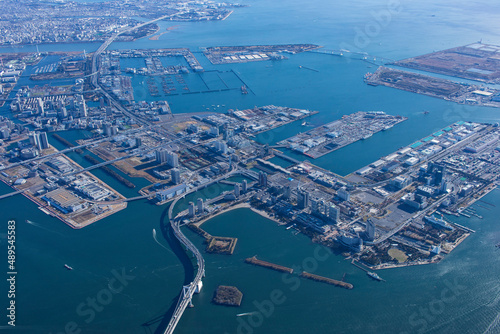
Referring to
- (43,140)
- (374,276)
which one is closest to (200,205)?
(374,276)

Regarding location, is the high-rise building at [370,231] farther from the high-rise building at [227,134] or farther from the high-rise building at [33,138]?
the high-rise building at [33,138]

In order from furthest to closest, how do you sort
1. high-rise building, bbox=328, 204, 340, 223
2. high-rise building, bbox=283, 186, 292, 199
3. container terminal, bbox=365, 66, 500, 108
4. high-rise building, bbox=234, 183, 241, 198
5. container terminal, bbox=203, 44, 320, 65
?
container terminal, bbox=203, 44, 320, 65, container terminal, bbox=365, 66, 500, 108, high-rise building, bbox=234, 183, 241, 198, high-rise building, bbox=283, 186, 292, 199, high-rise building, bbox=328, 204, 340, 223

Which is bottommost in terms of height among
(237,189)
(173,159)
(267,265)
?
(267,265)

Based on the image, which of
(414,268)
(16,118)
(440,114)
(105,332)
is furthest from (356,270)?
(16,118)

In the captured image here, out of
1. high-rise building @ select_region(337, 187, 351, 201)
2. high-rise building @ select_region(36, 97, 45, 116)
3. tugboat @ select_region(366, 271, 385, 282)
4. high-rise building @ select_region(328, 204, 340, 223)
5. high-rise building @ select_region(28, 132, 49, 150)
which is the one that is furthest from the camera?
high-rise building @ select_region(36, 97, 45, 116)

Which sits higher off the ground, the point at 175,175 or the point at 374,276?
the point at 175,175

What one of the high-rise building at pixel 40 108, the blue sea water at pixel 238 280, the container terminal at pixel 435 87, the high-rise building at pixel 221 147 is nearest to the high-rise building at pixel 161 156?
the blue sea water at pixel 238 280

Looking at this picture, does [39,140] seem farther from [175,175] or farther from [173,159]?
[175,175]

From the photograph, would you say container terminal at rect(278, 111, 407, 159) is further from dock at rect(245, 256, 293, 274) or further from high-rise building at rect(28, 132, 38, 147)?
high-rise building at rect(28, 132, 38, 147)

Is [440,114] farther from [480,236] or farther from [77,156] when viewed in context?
[77,156]

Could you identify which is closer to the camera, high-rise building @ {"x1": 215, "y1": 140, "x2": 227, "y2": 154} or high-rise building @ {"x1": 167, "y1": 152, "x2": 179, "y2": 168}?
high-rise building @ {"x1": 167, "y1": 152, "x2": 179, "y2": 168}

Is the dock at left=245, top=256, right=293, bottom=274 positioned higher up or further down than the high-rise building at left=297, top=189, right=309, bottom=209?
further down

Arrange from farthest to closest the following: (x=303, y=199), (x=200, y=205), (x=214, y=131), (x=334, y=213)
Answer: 1. (x=214, y=131)
2. (x=303, y=199)
3. (x=200, y=205)
4. (x=334, y=213)

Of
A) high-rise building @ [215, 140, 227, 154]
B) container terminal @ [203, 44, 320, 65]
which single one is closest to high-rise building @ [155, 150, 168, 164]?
high-rise building @ [215, 140, 227, 154]
